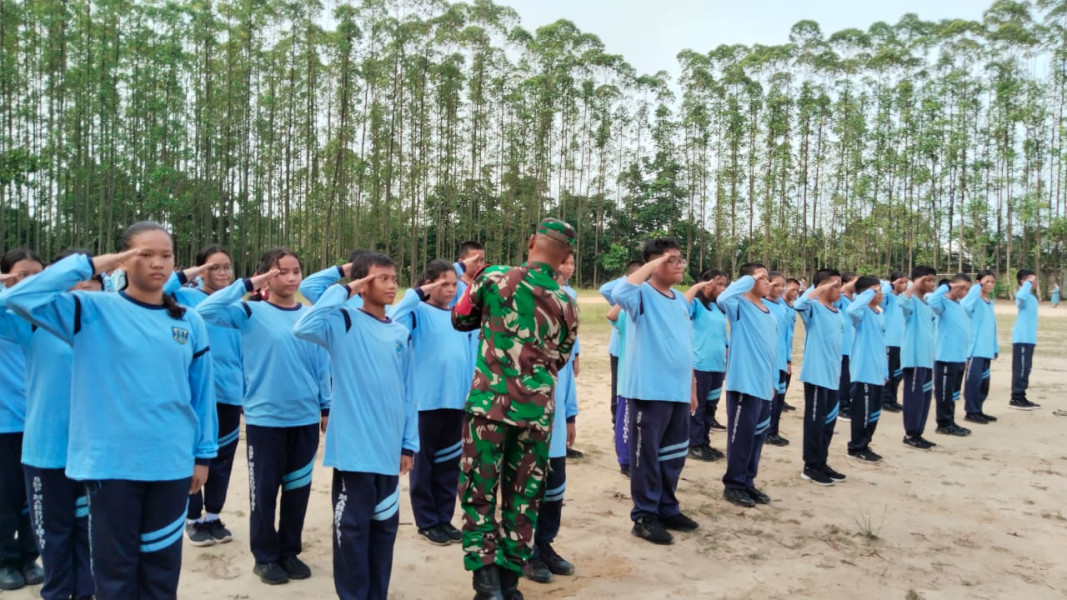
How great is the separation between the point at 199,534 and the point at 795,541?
400cm

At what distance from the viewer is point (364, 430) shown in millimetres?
3230

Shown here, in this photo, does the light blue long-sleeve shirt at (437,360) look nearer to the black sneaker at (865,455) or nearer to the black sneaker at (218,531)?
the black sneaker at (218,531)

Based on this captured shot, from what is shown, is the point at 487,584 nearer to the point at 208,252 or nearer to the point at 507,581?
the point at 507,581

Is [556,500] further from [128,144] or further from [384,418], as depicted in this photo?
[128,144]

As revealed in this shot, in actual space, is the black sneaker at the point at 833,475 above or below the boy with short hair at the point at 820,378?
below

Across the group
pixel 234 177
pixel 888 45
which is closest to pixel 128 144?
pixel 234 177

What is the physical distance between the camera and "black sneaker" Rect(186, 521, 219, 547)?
4289 mm

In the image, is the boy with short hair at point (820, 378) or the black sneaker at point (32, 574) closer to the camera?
the black sneaker at point (32, 574)

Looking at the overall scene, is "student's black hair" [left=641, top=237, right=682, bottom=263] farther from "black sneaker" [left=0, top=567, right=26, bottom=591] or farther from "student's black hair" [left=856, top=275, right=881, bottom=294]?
"black sneaker" [left=0, top=567, right=26, bottom=591]

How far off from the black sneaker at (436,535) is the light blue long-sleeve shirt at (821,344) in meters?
3.65

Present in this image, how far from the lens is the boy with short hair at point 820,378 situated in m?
6.22

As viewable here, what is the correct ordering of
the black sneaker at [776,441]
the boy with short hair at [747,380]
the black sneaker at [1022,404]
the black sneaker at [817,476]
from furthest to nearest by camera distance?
the black sneaker at [1022,404] → the black sneaker at [776,441] → the black sneaker at [817,476] → the boy with short hair at [747,380]

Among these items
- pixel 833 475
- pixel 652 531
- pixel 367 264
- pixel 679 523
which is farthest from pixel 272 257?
pixel 833 475

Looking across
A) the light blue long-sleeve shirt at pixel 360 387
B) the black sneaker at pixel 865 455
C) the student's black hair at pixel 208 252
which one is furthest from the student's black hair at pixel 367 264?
the black sneaker at pixel 865 455
